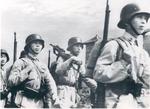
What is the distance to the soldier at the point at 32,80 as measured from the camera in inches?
657

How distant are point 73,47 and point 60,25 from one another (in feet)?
0.97

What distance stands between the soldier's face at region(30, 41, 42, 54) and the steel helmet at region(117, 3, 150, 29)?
0.88m

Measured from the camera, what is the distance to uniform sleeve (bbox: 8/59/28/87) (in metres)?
16.7

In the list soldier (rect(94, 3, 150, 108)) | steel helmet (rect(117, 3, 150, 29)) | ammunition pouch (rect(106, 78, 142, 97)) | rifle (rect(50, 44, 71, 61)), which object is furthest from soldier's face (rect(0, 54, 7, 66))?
steel helmet (rect(117, 3, 150, 29))

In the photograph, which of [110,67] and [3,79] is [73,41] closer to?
[110,67]

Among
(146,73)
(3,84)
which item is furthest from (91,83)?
(3,84)

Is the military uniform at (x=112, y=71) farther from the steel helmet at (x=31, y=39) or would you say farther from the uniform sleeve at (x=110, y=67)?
the steel helmet at (x=31, y=39)

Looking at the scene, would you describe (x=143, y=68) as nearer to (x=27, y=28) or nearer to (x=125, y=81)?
(x=125, y=81)

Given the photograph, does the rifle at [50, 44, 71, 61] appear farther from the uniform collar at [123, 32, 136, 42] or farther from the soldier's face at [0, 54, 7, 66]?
the uniform collar at [123, 32, 136, 42]

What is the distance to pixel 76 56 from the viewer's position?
1684cm

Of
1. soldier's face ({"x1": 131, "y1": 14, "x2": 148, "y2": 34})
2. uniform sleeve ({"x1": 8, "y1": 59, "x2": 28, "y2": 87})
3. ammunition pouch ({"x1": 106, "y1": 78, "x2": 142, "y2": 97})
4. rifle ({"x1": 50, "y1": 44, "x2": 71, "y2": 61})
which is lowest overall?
ammunition pouch ({"x1": 106, "y1": 78, "x2": 142, "y2": 97})

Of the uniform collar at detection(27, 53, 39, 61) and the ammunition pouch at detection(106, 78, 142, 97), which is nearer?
the ammunition pouch at detection(106, 78, 142, 97)

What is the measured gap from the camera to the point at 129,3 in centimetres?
1688

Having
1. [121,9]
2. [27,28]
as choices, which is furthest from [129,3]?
[27,28]
